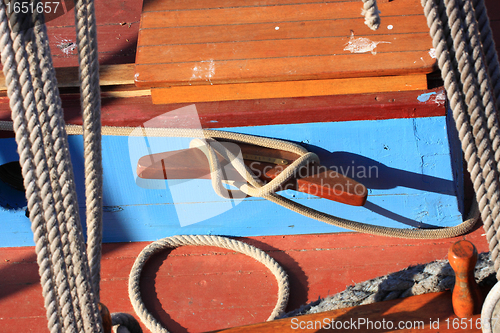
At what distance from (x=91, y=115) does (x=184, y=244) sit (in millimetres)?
997

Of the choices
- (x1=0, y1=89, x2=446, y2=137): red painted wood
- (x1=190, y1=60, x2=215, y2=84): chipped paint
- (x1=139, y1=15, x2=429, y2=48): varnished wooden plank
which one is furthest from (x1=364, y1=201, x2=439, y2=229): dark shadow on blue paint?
(x1=190, y1=60, x2=215, y2=84): chipped paint

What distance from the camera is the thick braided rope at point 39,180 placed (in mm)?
646

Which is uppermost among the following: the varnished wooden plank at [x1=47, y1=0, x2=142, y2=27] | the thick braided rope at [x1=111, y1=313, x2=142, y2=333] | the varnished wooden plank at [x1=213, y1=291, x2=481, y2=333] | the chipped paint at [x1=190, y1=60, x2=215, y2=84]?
the varnished wooden plank at [x1=47, y1=0, x2=142, y2=27]

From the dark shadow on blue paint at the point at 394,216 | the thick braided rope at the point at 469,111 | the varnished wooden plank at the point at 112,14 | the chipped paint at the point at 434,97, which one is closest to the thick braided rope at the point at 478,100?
the thick braided rope at the point at 469,111

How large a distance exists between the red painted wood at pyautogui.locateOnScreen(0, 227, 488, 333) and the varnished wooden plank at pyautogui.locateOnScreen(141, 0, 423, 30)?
0.86m

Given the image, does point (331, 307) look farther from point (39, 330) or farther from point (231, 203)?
point (39, 330)

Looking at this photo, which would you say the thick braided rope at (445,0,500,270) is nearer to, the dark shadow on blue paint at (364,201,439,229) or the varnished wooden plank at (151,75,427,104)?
the varnished wooden plank at (151,75,427,104)

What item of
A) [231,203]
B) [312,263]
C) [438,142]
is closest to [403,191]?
[438,142]

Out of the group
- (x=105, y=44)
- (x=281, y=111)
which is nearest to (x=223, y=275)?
(x=281, y=111)

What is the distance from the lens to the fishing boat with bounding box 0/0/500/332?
1.40 metres

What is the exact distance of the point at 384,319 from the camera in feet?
2.83

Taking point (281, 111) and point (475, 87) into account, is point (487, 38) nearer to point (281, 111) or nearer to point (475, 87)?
point (475, 87)

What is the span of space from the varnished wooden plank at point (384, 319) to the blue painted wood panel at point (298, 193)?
0.68m

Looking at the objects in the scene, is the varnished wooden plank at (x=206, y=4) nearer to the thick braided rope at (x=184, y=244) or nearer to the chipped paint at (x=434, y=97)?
the chipped paint at (x=434, y=97)
